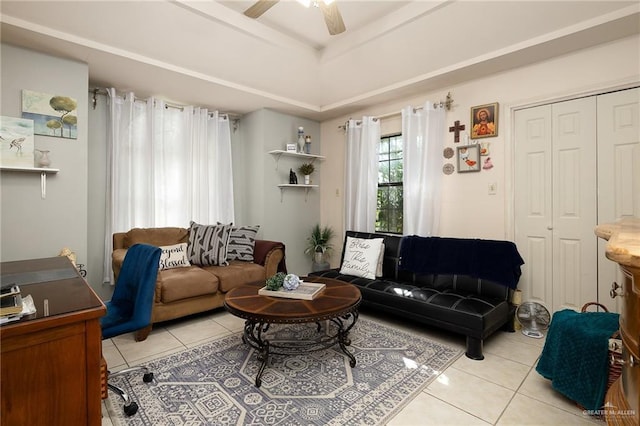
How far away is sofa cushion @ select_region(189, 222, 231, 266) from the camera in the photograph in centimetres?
364

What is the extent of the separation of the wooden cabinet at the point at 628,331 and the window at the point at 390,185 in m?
3.24

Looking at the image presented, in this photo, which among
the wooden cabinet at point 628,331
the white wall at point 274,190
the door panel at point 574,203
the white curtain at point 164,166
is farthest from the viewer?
the white wall at point 274,190

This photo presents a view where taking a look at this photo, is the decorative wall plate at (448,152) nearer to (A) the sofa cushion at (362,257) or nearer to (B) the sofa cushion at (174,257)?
(A) the sofa cushion at (362,257)

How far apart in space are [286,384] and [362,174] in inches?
119

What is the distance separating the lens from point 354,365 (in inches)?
89.6

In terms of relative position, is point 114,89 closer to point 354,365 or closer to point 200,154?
point 200,154

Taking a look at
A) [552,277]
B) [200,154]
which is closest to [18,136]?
[200,154]

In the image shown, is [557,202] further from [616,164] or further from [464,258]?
[464,258]

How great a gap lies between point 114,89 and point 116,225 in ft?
5.21

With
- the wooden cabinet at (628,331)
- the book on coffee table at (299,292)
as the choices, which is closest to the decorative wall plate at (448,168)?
the book on coffee table at (299,292)

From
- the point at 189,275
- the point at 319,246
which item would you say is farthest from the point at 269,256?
the point at 319,246

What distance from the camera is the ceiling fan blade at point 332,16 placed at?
7.07 ft

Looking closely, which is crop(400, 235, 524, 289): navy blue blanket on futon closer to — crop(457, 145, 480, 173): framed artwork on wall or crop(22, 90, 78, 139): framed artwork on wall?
crop(457, 145, 480, 173): framed artwork on wall

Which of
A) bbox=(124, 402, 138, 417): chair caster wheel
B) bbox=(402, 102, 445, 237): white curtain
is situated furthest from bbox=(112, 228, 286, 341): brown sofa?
bbox=(402, 102, 445, 237): white curtain
